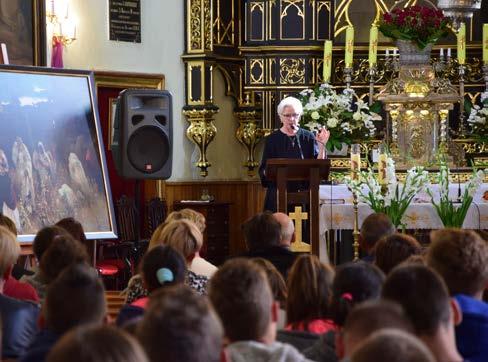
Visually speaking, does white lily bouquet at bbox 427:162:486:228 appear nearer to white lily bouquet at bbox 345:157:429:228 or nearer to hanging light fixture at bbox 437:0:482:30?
white lily bouquet at bbox 345:157:429:228

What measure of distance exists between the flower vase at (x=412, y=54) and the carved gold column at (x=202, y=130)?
2493 mm

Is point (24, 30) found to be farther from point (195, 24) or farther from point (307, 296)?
point (307, 296)

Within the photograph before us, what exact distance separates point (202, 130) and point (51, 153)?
5019 mm

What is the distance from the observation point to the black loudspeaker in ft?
32.6

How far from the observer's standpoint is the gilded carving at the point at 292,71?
13.8 m

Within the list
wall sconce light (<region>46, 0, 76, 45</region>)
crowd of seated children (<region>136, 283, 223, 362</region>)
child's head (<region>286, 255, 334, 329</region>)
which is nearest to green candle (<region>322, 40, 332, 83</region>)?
wall sconce light (<region>46, 0, 76, 45</region>)

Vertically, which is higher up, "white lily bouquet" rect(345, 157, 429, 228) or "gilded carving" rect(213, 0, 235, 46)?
"gilded carving" rect(213, 0, 235, 46)

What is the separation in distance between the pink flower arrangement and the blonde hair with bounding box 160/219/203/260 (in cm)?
674

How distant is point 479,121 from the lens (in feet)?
42.4

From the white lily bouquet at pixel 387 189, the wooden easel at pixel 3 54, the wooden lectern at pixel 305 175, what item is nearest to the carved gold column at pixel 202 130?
the white lily bouquet at pixel 387 189

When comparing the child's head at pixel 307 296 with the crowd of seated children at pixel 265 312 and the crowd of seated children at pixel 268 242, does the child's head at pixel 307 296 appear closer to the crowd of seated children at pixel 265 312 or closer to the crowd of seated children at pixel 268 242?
the crowd of seated children at pixel 265 312

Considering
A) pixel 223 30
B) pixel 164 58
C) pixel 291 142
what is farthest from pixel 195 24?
pixel 291 142

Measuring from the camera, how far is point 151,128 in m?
10.1

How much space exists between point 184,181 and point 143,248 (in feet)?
9.59
